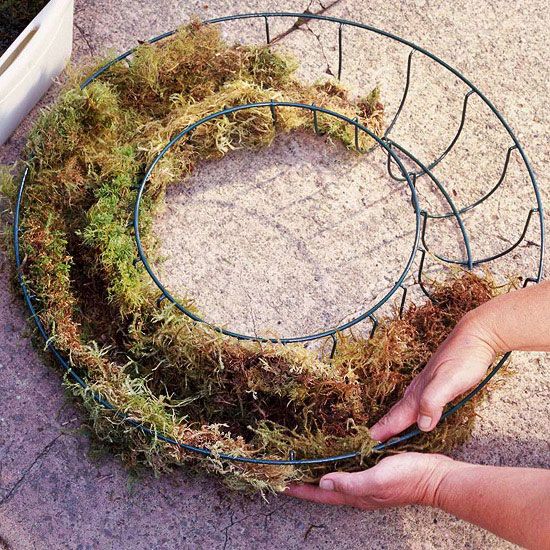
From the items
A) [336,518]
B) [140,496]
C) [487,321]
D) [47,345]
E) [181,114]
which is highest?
[181,114]

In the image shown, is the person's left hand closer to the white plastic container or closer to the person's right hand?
the person's right hand

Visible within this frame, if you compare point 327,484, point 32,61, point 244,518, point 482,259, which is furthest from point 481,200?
point 32,61

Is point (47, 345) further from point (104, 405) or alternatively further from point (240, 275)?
point (240, 275)


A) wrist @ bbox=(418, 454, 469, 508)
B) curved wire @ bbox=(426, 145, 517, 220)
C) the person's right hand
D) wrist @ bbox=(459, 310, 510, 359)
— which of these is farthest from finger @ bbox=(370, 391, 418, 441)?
curved wire @ bbox=(426, 145, 517, 220)

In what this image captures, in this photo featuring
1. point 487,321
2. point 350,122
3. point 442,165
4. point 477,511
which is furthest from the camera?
point 442,165

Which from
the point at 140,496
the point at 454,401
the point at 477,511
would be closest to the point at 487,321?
the point at 454,401
